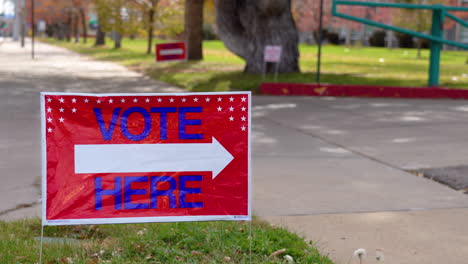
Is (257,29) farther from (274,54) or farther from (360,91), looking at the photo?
(360,91)

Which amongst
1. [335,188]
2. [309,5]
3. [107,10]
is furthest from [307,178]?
[309,5]

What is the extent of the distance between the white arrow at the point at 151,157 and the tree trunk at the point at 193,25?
23618mm

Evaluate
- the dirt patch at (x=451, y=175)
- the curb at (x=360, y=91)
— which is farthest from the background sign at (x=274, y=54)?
the dirt patch at (x=451, y=175)

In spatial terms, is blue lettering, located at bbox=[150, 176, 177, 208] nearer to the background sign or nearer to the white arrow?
the white arrow

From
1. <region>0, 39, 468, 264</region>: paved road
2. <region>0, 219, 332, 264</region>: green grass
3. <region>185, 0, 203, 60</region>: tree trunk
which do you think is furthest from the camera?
<region>185, 0, 203, 60</region>: tree trunk

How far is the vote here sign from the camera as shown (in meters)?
4.25

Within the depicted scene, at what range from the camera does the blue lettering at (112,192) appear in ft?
14.0

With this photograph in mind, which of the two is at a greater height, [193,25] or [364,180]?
[193,25]

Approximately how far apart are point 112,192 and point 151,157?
31 cm

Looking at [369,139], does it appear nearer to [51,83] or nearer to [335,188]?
[335,188]

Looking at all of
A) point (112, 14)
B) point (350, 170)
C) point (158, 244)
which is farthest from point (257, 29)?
point (112, 14)

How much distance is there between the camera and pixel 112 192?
14.1 feet

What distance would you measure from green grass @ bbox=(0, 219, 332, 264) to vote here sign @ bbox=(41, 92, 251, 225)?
0.34 metres

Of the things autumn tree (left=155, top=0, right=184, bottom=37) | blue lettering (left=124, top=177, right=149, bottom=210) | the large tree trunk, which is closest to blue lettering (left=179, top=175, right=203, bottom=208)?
blue lettering (left=124, top=177, right=149, bottom=210)
